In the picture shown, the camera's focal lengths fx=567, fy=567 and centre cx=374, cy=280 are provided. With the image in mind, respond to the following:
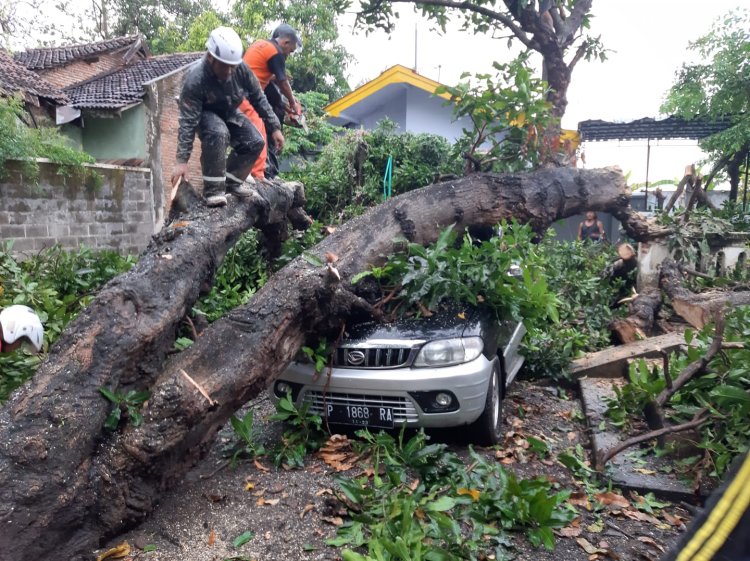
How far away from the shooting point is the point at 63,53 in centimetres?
1852

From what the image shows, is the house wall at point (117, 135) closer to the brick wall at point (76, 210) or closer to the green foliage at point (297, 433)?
the brick wall at point (76, 210)

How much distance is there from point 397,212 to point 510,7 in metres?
4.48

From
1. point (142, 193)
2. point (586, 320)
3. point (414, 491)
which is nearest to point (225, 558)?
point (414, 491)

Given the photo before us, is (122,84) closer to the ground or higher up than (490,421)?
higher up

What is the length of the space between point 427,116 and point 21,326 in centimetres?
1219

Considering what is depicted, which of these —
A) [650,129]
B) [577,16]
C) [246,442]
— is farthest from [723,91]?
[246,442]

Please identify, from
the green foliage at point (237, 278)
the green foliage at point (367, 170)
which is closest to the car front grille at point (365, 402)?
the green foliage at point (237, 278)

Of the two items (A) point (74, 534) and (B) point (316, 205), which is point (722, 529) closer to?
(A) point (74, 534)

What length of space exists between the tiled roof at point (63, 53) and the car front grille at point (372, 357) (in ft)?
58.6

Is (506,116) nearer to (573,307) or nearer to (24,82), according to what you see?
(573,307)

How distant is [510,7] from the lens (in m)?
7.86

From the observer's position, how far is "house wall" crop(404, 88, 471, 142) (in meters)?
14.6

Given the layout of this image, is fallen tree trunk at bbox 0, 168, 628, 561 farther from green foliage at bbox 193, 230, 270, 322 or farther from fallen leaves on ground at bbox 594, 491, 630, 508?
fallen leaves on ground at bbox 594, 491, 630, 508

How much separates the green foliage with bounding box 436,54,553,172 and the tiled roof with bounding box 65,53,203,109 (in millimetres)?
12483
